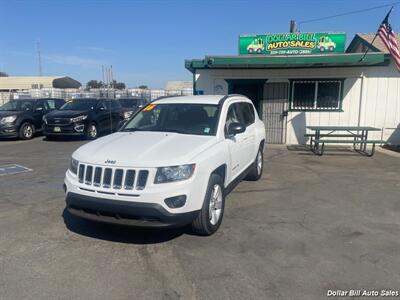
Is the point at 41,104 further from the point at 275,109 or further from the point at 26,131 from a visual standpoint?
the point at 275,109

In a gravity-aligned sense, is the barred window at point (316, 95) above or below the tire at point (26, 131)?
above

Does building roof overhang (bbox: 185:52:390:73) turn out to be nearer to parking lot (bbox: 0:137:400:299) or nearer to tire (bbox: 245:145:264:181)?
tire (bbox: 245:145:264:181)

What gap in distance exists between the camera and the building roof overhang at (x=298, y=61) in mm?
11445

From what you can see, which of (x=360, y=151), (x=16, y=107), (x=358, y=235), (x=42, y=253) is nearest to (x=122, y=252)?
(x=42, y=253)

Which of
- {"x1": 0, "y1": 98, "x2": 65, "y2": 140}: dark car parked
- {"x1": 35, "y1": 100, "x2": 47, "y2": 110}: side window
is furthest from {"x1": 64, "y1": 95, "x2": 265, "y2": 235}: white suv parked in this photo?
{"x1": 35, "y1": 100, "x2": 47, "y2": 110}: side window

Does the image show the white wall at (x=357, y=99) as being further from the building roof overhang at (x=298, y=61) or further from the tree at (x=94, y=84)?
the tree at (x=94, y=84)

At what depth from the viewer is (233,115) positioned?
5.93 metres

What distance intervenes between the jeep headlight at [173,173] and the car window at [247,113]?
279 cm

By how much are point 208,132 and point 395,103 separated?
33.1 ft

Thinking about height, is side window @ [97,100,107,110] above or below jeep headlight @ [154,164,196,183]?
above

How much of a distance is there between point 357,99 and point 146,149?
10.6 meters

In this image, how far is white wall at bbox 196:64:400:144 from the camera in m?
12.3

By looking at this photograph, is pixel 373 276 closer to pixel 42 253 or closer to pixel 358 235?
pixel 358 235

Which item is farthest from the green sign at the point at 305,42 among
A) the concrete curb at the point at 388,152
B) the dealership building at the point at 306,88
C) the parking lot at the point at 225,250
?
the parking lot at the point at 225,250
